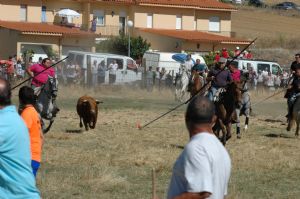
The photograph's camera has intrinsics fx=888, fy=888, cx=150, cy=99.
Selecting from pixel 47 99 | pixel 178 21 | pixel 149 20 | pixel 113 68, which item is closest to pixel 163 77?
pixel 113 68

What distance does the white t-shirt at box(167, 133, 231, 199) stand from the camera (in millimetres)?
6105

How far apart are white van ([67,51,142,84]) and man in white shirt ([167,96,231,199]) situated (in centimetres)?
3408

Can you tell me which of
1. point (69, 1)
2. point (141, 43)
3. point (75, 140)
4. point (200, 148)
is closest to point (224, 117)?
point (75, 140)

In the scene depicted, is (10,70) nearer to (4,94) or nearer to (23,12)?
(23,12)

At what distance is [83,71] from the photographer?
135ft

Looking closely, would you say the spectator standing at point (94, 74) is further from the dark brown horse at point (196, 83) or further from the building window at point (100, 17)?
the building window at point (100, 17)

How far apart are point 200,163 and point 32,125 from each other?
4657 millimetres

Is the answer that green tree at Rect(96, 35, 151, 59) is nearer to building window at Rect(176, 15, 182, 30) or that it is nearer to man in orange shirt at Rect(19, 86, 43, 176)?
building window at Rect(176, 15, 182, 30)

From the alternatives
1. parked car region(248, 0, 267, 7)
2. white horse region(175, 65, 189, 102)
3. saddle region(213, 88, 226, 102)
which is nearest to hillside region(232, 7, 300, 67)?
parked car region(248, 0, 267, 7)

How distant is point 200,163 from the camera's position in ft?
20.0

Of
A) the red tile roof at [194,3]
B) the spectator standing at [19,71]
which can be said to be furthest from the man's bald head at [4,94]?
the red tile roof at [194,3]

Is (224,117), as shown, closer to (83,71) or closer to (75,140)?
(75,140)

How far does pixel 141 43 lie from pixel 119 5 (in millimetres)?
8880

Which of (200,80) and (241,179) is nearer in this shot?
(241,179)
